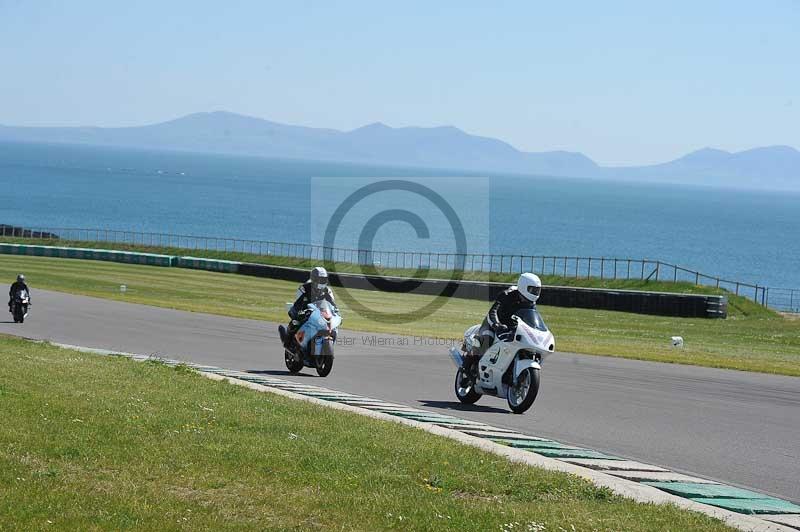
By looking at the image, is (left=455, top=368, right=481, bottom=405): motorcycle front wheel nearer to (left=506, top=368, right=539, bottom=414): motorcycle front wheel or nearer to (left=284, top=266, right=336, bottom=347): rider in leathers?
(left=506, top=368, right=539, bottom=414): motorcycle front wheel

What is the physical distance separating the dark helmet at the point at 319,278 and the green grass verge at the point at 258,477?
21.0 feet

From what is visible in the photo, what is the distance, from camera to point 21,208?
176m

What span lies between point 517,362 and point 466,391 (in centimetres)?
148

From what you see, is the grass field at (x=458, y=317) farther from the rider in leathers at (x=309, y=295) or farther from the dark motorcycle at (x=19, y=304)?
the rider in leathers at (x=309, y=295)

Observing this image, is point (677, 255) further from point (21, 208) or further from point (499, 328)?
point (499, 328)

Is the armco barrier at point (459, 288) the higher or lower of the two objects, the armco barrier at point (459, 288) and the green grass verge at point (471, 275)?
the lower

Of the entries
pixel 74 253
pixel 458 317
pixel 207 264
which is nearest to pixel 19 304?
A: pixel 458 317

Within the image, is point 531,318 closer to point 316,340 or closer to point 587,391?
point 587,391

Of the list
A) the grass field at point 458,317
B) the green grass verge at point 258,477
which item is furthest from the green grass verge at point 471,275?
the green grass verge at point 258,477

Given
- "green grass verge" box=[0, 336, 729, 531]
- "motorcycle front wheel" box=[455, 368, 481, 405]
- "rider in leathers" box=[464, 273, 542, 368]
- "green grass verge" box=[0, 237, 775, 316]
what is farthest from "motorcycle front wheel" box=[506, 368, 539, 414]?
"green grass verge" box=[0, 237, 775, 316]

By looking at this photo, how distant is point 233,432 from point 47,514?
3803 mm

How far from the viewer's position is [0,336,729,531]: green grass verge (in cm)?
796

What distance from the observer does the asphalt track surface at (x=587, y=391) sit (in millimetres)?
12602

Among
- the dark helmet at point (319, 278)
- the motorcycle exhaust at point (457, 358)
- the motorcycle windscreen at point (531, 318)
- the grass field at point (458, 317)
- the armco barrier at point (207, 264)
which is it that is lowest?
the grass field at point (458, 317)
